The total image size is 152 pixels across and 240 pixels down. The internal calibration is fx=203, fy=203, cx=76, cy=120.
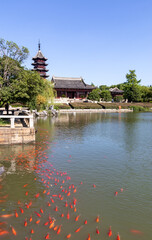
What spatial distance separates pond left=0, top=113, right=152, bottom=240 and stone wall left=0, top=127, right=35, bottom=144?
3.84ft

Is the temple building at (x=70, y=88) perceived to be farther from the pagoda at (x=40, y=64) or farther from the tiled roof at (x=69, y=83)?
the pagoda at (x=40, y=64)

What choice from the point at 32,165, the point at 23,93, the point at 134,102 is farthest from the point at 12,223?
the point at 134,102

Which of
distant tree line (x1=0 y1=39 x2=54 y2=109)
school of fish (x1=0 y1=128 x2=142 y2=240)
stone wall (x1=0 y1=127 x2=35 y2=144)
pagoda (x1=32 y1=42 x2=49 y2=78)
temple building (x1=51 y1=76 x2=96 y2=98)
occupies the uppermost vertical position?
pagoda (x1=32 y1=42 x2=49 y2=78)

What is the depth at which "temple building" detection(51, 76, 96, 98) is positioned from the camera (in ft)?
251

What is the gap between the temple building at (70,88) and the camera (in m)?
76.4

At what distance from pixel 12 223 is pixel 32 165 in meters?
4.87

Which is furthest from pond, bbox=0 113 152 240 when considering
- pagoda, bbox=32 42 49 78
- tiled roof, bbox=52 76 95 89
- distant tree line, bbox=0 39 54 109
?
tiled roof, bbox=52 76 95 89

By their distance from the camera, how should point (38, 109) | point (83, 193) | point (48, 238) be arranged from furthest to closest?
point (38, 109) < point (83, 193) < point (48, 238)

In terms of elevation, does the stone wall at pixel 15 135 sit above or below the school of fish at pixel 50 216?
above

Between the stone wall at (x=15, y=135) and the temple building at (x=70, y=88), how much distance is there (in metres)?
61.2

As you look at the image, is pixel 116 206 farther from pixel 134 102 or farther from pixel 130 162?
pixel 134 102

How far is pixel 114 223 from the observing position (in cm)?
572

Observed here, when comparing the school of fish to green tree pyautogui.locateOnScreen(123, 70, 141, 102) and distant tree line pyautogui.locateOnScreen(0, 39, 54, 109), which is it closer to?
distant tree line pyautogui.locateOnScreen(0, 39, 54, 109)

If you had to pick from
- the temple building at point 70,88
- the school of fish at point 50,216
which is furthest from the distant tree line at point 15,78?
the temple building at point 70,88
